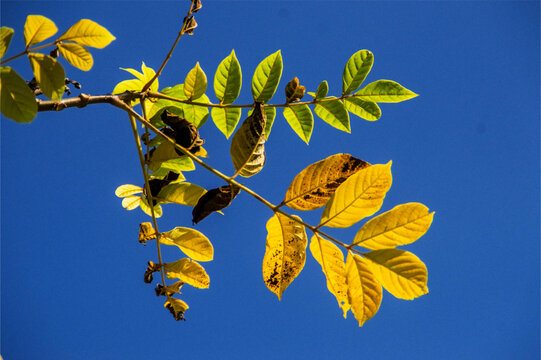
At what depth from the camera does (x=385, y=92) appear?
1.43 meters

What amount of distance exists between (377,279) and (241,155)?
0.54 metres

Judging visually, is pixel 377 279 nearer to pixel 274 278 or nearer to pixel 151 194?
pixel 274 278

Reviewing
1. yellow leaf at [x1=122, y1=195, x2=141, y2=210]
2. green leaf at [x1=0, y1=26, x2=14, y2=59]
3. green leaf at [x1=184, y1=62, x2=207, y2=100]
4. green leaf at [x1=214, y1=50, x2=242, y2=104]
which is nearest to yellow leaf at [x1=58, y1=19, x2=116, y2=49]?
green leaf at [x1=0, y1=26, x2=14, y2=59]

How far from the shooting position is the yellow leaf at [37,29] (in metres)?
1.04

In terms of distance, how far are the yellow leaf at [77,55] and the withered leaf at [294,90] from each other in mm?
688

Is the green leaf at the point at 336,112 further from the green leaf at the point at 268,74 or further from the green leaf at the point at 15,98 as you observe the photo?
Result: the green leaf at the point at 15,98

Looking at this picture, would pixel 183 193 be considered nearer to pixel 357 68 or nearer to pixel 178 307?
pixel 178 307

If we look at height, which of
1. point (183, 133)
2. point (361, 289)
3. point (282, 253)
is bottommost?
point (361, 289)

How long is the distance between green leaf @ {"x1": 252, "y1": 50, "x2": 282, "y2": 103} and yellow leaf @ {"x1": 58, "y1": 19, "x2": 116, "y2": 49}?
1.64 ft

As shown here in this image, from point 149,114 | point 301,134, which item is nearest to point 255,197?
point 301,134

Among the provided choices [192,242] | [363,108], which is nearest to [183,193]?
[192,242]

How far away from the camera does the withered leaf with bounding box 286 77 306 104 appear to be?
4.53 feet

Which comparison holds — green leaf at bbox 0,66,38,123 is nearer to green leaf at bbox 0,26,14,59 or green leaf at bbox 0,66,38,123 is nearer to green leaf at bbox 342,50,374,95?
green leaf at bbox 0,26,14,59

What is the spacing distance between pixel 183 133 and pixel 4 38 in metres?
0.55
